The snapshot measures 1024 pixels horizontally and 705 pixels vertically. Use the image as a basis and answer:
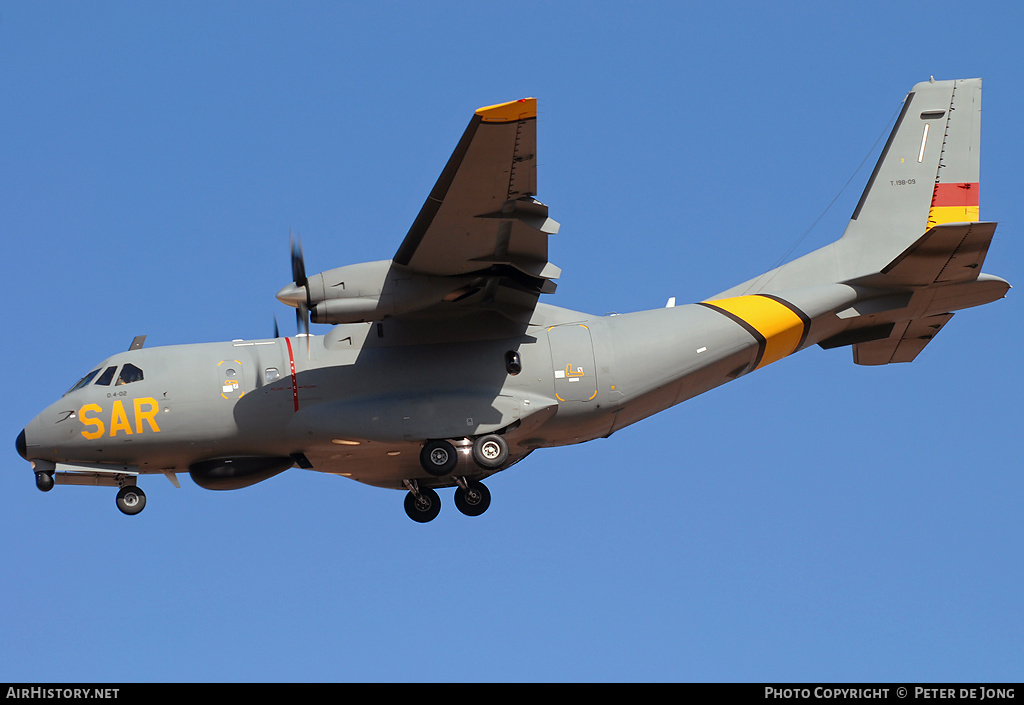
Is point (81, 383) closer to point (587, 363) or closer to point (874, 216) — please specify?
point (587, 363)

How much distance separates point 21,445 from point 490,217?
8.59 meters

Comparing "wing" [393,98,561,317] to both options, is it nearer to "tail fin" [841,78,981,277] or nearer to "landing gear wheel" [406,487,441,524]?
"landing gear wheel" [406,487,441,524]

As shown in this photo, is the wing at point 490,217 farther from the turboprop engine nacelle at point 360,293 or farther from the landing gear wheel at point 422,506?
the landing gear wheel at point 422,506

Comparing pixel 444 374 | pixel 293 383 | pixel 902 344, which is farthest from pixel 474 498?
pixel 902 344

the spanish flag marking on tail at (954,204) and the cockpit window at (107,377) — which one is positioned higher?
the spanish flag marking on tail at (954,204)

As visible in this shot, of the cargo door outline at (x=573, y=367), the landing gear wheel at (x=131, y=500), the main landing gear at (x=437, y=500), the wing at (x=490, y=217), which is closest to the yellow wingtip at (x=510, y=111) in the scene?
the wing at (x=490, y=217)

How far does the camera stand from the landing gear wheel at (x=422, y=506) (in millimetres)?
21969

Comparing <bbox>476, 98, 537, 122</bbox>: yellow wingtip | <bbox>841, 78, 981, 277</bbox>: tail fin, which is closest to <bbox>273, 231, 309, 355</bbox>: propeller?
<bbox>476, 98, 537, 122</bbox>: yellow wingtip

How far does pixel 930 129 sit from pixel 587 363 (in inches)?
303

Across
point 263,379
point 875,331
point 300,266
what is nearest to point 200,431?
point 263,379

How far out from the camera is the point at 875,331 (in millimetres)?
21766

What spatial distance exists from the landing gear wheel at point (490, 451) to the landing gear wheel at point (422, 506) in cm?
290

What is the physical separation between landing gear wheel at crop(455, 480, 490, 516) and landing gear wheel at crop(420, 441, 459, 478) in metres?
1.98

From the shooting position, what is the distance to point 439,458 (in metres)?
19.4
